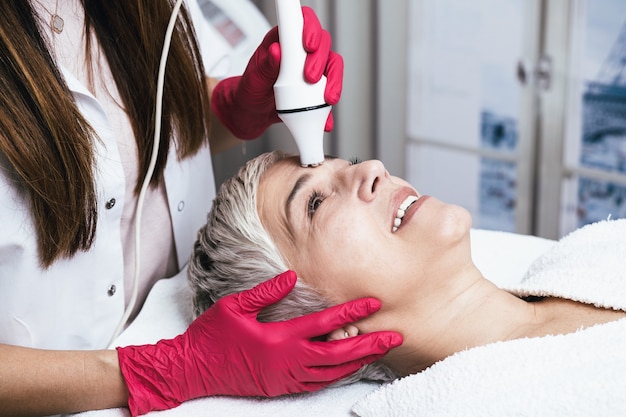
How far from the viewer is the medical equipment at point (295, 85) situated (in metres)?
1.23

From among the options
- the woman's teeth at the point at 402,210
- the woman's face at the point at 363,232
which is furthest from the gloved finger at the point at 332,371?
the woman's teeth at the point at 402,210

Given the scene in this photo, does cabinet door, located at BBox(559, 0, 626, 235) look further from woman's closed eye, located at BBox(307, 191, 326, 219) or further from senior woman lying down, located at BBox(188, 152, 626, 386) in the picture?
woman's closed eye, located at BBox(307, 191, 326, 219)

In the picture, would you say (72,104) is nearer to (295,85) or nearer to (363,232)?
(295,85)

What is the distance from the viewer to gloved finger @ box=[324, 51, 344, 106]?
4.11 ft

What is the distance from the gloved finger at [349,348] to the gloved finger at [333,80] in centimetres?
41

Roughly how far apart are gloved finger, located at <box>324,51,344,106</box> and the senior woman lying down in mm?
138

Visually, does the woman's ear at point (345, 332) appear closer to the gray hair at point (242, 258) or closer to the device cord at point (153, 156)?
the gray hair at point (242, 258)

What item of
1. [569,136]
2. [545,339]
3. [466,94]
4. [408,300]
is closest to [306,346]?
[408,300]

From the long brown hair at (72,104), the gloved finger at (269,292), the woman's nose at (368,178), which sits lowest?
the gloved finger at (269,292)

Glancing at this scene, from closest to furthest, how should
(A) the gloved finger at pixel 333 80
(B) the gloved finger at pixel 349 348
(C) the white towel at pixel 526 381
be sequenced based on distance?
(C) the white towel at pixel 526 381
(B) the gloved finger at pixel 349 348
(A) the gloved finger at pixel 333 80

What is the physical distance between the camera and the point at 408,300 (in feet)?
3.95

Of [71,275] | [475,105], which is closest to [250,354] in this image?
[71,275]

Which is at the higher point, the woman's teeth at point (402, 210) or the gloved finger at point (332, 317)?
the woman's teeth at point (402, 210)

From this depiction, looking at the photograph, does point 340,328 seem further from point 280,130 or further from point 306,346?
point 280,130
